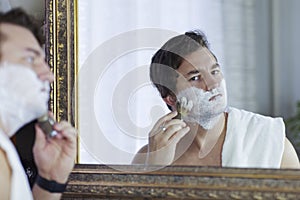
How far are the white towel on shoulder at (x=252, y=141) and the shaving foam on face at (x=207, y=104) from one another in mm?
19

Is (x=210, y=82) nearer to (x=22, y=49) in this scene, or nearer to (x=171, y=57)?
(x=171, y=57)

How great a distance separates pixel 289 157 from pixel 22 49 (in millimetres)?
406

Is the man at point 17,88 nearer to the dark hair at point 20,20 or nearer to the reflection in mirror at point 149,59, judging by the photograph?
the dark hair at point 20,20

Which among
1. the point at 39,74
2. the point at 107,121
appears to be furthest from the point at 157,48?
the point at 39,74

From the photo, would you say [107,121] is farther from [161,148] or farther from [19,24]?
[19,24]

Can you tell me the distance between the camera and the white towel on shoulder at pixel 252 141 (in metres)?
0.77

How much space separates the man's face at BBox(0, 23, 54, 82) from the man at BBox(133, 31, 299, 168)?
0.74 ft

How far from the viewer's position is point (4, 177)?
2.02ft

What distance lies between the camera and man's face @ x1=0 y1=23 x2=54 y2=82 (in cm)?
63

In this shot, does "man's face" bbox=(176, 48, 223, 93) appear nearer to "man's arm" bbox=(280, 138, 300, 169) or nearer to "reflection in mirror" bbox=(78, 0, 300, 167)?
"reflection in mirror" bbox=(78, 0, 300, 167)

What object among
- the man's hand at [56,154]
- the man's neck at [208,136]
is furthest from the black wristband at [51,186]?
the man's neck at [208,136]

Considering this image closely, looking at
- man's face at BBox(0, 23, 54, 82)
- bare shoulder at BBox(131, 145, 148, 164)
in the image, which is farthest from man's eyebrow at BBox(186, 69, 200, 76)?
man's face at BBox(0, 23, 54, 82)

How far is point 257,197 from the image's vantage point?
74cm

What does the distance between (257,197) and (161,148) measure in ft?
0.55
